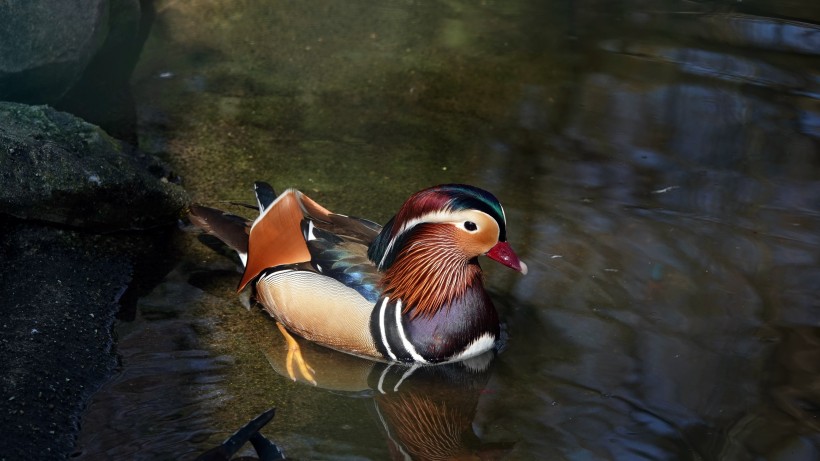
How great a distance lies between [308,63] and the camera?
803cm

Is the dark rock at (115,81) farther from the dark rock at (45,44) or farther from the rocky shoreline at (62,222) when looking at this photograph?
the dark rock at (45,44)

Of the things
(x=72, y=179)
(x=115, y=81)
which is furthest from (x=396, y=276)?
(x=115, y=81)

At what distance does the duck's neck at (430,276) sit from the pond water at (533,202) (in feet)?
1.20

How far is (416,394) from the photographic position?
4863 millimetres

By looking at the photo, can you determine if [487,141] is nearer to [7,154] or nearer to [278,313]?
[278,313]

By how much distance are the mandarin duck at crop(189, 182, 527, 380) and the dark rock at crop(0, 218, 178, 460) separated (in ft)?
2.59

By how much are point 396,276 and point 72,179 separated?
1.89 meters

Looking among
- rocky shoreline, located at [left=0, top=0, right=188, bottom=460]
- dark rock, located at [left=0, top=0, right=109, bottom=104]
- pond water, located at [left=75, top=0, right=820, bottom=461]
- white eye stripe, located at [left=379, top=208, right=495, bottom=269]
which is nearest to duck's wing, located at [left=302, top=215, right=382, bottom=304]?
white eye stripe, located at [left=379, top=208, right=495, bottom=269]

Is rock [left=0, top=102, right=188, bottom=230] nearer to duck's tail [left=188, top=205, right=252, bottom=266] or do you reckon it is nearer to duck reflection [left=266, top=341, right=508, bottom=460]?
duck's tail [left=188, top=205, right=252, bottom=266]

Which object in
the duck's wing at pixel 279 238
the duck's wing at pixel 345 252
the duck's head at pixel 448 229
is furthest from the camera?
the duck's wing at pixel 279 238

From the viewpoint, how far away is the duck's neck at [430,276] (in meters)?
5.01

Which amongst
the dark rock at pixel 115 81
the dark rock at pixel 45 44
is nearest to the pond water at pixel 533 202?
the dark rock at pixel 115 81

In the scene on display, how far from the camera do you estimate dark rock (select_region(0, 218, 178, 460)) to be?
4273mm

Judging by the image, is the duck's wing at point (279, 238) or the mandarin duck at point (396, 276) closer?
the mandarin duck at point (396, 276)
